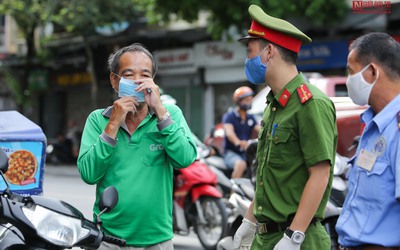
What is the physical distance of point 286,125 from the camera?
3.46 m

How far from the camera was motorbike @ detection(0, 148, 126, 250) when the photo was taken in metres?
3.22

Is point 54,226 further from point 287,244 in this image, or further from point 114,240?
point 287,244

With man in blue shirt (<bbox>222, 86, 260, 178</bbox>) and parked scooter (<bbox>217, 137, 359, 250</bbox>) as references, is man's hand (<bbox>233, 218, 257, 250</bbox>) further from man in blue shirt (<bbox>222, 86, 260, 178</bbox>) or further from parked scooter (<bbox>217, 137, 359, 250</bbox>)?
man in blue shirt (<bbox>222, 86, 260, 178</bbox>)

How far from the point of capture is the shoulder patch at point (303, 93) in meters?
3.45

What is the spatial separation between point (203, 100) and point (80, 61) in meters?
6.22

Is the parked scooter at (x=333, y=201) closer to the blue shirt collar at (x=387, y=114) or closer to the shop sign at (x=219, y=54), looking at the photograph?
the blue shirt collar at (x=387, y=114)

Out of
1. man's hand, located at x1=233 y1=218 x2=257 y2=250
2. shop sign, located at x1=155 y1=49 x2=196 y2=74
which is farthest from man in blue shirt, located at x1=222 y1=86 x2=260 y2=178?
shop sign, located at x1=155 y1=49 x2=196 y2=74

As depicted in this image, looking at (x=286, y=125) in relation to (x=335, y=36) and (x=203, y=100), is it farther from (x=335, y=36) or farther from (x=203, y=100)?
(x=203, y=100)

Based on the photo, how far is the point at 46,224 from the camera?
3.23 m

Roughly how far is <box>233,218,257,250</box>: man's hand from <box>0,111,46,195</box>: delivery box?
1504mm

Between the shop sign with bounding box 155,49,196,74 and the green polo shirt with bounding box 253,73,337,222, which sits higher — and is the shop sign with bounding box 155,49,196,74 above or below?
below

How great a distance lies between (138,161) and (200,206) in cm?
499

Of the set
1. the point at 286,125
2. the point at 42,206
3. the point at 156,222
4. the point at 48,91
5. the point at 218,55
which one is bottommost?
the point at 48,91

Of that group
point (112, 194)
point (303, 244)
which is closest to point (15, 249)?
point (112, 194)
